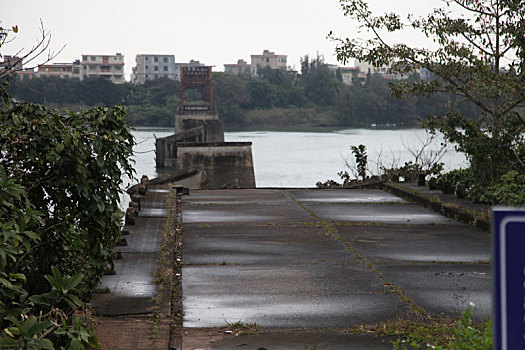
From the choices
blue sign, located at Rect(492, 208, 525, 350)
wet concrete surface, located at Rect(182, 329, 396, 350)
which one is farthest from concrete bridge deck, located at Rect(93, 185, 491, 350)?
blue sign, located at Rect(492, 208, 525, 350)

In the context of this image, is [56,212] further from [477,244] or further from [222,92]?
[222,92]

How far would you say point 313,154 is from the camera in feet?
250

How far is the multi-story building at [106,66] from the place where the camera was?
15300cm

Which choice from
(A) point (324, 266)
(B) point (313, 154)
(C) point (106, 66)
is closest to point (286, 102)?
→ (B) point (313, 154)

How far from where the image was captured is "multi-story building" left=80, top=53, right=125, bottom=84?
6024 inches

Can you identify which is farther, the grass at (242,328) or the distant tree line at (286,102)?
the distant tree line at (286,102)

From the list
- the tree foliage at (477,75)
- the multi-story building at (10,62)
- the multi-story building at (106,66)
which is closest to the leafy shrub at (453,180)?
the tree foliage at (477,75)

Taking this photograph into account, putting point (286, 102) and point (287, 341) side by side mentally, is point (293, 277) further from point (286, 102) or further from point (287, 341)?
point (286, 102)

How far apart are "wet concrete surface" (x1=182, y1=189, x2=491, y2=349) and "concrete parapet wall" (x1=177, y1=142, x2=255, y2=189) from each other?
2208 centimetres

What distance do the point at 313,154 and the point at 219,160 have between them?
41411 mm

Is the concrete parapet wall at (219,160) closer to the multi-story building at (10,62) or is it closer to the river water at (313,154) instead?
the river water at (313,154)

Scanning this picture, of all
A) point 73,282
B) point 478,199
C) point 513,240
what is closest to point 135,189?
point 478,199

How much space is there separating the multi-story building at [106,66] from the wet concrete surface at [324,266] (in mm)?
141555

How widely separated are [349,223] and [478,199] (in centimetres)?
272
